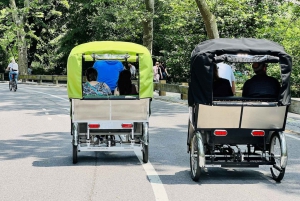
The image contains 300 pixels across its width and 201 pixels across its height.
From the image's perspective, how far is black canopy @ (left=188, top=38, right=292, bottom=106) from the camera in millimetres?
8281

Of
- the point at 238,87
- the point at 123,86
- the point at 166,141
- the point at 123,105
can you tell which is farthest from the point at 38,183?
the point at 238,87

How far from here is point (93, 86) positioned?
1049 cm

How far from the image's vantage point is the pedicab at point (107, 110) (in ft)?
32.3

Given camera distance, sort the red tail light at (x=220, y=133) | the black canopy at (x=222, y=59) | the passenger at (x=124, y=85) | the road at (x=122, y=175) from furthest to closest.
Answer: the passenger at (x=124, y=85)
the red tail light at (x=220, y=133)
the black canopy at (x=222, y=59)
the road at (x=122, y=175)

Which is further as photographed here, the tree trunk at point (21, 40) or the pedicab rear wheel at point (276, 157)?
the tree trunk at point (21, 40)

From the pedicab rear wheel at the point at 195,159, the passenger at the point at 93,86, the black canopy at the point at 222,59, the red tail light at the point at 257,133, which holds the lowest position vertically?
the pedicab rear wheel at the point at 195,159

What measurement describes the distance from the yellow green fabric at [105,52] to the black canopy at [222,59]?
68.0 inches

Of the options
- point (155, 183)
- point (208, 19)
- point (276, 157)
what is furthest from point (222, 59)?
point (208, 19)

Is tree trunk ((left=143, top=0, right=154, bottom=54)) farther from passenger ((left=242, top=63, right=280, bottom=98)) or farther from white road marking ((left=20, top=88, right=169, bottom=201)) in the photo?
passenger ((left=242, top=63, right=280, bottom=98))

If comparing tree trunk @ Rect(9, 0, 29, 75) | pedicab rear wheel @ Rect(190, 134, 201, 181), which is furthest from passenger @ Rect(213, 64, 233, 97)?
tree trunk @ Rect(9, 0, 29, 75)

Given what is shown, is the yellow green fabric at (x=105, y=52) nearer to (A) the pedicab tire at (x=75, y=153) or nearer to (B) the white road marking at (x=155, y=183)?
(A) the pedicab tire at (x=75, y=153)

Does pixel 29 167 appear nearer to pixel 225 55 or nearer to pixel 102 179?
pixel 102 179

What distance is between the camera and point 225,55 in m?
8.39

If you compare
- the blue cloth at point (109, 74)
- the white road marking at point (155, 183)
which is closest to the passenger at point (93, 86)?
the blue cloth at point (109, 74)
